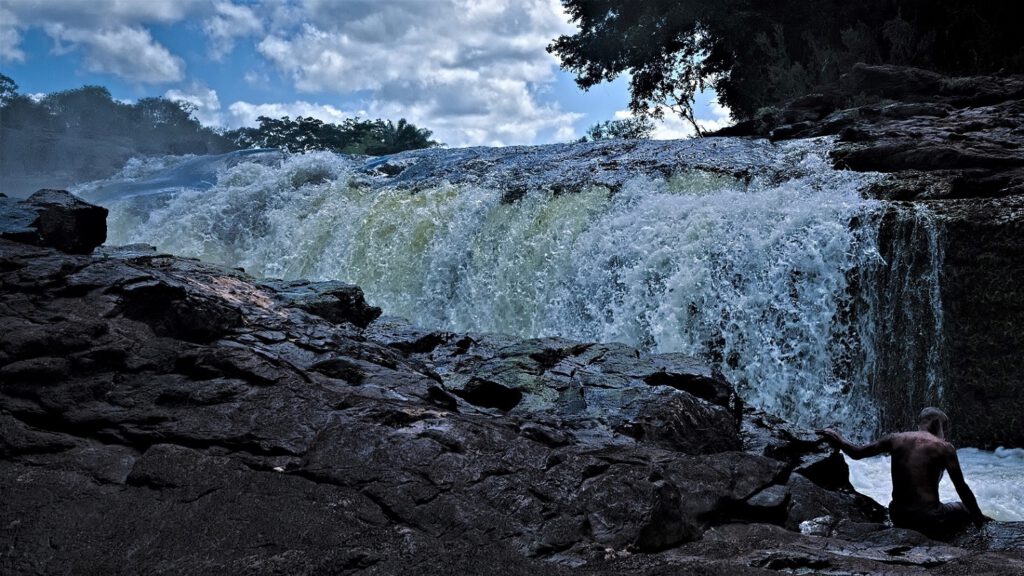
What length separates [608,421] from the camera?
5309 mm

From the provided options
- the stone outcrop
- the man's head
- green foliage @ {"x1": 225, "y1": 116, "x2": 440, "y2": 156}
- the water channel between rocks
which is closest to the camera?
the man's head

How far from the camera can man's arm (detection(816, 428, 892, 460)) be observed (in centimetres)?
493

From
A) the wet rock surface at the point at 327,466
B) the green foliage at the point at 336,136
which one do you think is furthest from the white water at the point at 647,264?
the green foliage at the point at 336,136

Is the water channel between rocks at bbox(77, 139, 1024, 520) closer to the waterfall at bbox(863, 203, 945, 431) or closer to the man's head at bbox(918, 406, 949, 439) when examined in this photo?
the waterfall at bbox(863, 203, 945, 431)

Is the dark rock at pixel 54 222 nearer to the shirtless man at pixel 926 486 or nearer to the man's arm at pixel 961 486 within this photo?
the shirtless man at pixel 926 486

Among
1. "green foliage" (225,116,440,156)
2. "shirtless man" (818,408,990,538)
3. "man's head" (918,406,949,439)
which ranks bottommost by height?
"shirtless man" (818,408,990,538)

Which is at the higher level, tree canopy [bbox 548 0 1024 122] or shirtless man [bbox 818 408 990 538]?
tree canopy [bbox 548 0 1024 122]

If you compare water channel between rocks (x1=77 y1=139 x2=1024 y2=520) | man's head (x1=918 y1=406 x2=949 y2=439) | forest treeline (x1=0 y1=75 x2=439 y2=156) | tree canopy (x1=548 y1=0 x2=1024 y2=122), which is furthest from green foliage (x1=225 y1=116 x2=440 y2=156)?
man's head (x1=918 y1=406 x2=949 y2=439)

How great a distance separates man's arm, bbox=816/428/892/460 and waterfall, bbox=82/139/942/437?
2.92 meters

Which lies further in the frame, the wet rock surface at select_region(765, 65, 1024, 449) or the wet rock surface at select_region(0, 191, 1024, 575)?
the wet rock surface at select_region(765, 65, 1024, 449)

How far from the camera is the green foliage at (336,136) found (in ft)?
98.4

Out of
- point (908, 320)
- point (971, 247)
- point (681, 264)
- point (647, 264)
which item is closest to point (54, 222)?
point (647, 264)

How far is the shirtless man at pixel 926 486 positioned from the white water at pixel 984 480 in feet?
4.91

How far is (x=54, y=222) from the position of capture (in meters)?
6.62
